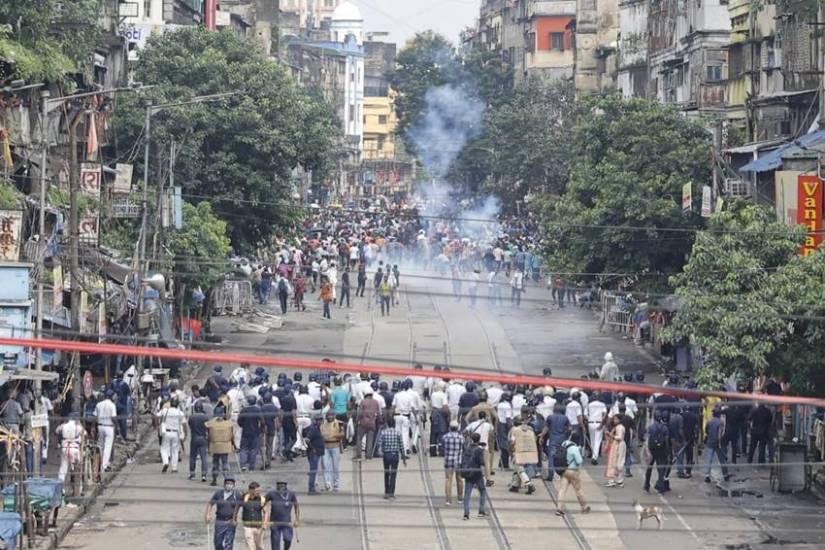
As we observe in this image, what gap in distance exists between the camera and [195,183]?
45688 mm

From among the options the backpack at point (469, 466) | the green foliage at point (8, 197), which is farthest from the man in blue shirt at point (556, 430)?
the green foliage at point (8, 197)

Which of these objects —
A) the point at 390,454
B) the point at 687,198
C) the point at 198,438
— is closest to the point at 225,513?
the point at 390,454

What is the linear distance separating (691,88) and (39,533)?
3472 centimetres

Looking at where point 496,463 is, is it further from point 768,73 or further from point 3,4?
point 768,73

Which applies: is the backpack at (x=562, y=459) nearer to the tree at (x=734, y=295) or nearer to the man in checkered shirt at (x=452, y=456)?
the man in checkered shirt at (x=452, y=456)

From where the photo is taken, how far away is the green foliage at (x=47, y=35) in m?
34.4

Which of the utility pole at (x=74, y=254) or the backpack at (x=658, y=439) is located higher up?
the utility pole at (x=74, y=254)

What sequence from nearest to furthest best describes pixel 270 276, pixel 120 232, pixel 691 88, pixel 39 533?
pixel 39 533 < pixel 120 232 < pixel 270 276 < pixel 691 88

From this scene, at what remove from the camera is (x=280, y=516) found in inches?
851

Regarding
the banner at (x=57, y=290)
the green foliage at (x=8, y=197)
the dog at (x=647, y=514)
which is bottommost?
the dog at (x=647, y=514)

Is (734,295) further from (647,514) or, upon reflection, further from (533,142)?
(533,142)

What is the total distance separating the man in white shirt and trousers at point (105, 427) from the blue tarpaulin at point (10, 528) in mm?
6163

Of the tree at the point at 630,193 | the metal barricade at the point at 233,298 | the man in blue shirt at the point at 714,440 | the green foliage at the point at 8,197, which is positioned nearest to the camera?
the man in blue shirt at the point at 714,440

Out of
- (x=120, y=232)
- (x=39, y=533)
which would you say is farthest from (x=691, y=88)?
(x=39, y=533)
